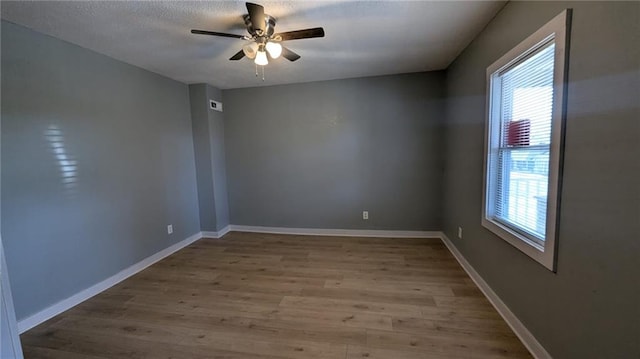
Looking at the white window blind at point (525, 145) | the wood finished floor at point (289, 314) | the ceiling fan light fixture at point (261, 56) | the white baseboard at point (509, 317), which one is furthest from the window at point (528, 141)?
the ceiling fan light fixture at point (261, 56)

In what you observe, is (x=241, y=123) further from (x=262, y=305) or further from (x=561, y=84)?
(x=561, y=84)

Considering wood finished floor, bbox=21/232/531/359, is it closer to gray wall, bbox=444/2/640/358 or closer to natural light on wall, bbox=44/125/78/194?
gray wall, bbox=444/2/640/358

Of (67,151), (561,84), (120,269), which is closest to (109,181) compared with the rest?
(67,151)

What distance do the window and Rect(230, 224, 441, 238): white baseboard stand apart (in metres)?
1.60

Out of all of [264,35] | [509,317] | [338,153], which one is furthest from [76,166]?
[509,317]

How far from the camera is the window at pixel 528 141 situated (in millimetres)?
1416

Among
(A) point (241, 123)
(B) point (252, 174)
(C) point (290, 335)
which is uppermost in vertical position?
(A) point (241, 123)

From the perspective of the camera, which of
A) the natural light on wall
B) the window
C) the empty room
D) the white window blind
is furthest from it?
the natural light on wall

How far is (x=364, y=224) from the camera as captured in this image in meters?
4.01

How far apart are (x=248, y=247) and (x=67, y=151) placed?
7.47ft

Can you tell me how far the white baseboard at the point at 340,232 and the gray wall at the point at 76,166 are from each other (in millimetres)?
1307

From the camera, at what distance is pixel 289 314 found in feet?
6.98

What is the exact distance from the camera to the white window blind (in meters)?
1.58

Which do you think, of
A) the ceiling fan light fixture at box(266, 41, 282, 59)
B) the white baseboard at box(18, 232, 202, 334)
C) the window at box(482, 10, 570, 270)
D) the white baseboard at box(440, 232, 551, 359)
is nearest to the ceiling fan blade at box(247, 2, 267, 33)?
the ceiling fan light fixture at box(266, 41, 282, 59)
